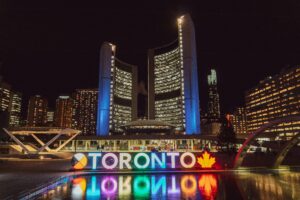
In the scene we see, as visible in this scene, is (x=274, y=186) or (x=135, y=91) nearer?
(x=274, y=186)

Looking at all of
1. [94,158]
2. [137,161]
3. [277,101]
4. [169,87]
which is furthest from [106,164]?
[277,101]

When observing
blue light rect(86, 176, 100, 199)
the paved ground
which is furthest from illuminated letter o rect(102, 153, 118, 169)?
blue light rect(86, 176, 100, 199)

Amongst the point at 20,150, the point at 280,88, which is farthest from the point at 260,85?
the point at 20,150

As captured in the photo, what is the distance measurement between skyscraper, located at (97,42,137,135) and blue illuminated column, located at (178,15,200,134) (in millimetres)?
42272

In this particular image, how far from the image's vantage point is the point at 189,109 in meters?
117

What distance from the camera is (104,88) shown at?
138 metres


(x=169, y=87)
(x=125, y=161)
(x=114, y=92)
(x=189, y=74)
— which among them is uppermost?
(x=189, y=74)

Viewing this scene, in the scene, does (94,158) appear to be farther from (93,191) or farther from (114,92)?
(114,92)

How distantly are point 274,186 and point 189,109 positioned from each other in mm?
101186

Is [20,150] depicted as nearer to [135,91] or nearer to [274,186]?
[274,186]

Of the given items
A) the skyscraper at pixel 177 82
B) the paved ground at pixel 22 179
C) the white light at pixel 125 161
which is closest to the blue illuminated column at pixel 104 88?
the skyscraper at pixel 177 82

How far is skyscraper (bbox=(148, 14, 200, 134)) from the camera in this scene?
118m

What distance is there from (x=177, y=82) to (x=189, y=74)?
Answer: 565 inches

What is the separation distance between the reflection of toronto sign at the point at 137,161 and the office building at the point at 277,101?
103m
